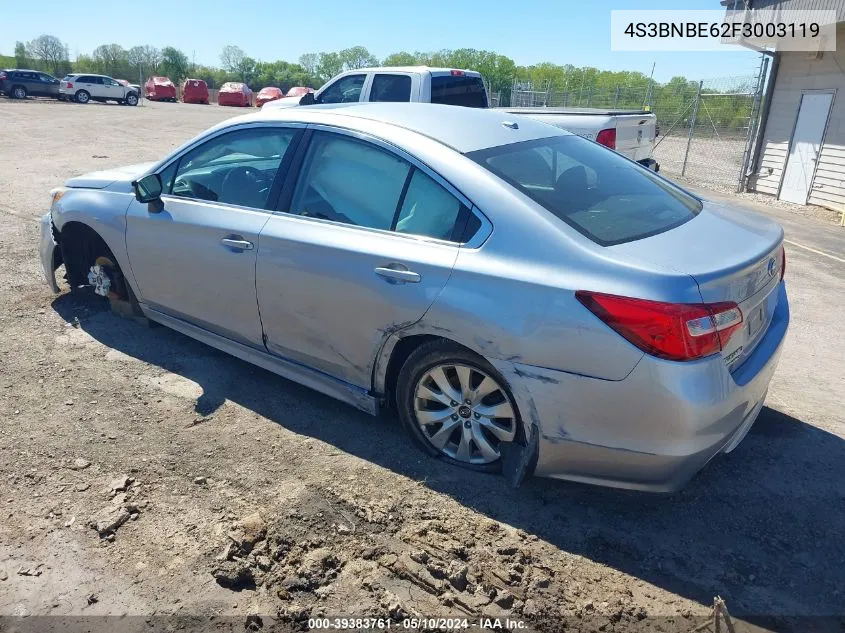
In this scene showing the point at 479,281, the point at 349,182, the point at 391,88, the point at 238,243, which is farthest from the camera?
the point at 391,88

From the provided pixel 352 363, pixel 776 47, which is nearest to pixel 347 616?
pixel 352 363

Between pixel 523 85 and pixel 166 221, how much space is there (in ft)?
81.7

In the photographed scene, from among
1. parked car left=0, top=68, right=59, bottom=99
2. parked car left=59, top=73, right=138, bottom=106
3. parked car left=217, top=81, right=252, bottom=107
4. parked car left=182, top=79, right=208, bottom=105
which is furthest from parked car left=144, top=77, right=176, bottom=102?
parked car left=0, top=68, right=59, bottom=99

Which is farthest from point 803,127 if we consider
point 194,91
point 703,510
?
point 194,91

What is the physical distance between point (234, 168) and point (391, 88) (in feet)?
22.8

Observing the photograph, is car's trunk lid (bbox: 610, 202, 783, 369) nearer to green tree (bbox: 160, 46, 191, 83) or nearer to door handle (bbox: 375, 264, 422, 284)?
door handle (bbox: 375, 264, 422, 284)

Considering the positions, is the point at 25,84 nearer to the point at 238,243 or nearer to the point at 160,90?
the point at 160,90

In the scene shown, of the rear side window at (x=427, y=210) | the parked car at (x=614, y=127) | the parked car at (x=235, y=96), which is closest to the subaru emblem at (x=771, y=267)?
the rear side window at (x=427, y=210)

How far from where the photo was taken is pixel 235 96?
44438mm

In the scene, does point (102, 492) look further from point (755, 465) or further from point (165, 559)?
point (755, 465)

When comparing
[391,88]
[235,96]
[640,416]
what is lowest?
[235,96]

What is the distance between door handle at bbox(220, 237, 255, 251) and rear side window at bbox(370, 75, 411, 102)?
705 centimetres

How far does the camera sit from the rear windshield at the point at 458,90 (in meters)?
10.2

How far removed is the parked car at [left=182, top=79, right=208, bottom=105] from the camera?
154 ft
